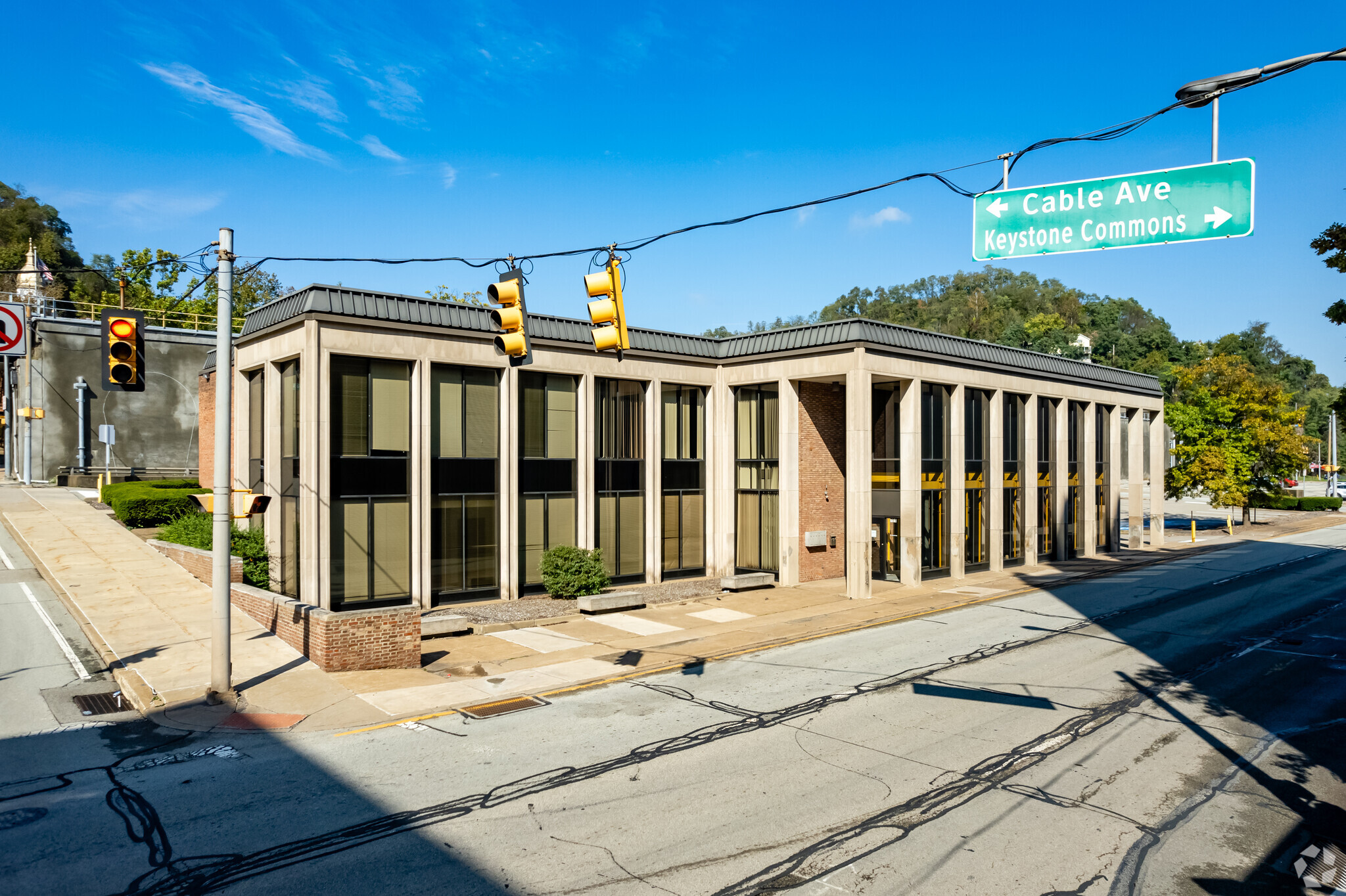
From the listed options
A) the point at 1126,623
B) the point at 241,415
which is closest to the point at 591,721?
the point at 1126,623

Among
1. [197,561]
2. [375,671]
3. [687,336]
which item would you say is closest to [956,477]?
[687,336]

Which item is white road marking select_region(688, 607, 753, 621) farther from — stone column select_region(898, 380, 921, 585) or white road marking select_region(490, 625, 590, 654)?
stone column select_region(898, 380, 921, 585)

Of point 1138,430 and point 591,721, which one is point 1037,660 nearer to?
point 591,721

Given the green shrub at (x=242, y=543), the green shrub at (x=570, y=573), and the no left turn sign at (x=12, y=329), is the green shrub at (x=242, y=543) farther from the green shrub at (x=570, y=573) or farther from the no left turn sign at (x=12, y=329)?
the no left turn sign at (x=12, y=329)

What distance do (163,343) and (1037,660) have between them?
41.7 metres

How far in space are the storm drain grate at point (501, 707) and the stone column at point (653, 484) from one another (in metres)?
13.0

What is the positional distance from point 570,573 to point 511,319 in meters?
13.2

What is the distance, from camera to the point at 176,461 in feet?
137

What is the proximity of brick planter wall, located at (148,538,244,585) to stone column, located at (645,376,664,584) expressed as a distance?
11730mm

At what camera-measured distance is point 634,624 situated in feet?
68.9

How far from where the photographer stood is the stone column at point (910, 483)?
90.9ft

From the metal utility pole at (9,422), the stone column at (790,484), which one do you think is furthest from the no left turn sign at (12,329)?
the stone column at (790,484)

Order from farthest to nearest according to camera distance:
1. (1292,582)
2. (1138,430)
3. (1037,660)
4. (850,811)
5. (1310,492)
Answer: (1310,492) → (1138,430) → (1292,582) → (1037,660) → (850,811)

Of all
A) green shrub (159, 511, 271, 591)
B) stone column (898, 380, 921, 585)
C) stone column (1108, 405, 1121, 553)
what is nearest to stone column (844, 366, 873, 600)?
stone column (898, 380, 921, 585)
